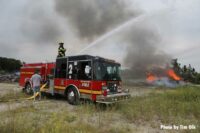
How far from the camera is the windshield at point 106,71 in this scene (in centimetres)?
1176

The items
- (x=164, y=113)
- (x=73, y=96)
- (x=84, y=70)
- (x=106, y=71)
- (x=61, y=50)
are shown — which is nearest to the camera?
(x=164, y=113)

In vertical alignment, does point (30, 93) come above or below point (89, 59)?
below

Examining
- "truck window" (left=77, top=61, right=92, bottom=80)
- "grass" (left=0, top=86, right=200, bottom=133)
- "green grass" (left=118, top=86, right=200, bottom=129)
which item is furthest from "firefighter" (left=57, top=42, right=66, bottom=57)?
"green grass" (left=118, top=86, right=200, bottom=129)

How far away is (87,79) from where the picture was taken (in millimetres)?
12016

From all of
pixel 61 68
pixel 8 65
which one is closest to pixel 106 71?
pixel 61 68

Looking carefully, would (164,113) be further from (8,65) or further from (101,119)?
(8,65)

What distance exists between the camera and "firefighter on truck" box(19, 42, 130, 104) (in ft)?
38.1

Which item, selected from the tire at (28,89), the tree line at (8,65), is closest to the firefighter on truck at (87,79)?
the tire at (28,89)

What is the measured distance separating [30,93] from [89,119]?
863 centimetres

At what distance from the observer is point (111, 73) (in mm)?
12469

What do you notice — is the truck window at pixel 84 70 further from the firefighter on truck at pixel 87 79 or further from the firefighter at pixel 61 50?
the firefighter at pixel 61 50

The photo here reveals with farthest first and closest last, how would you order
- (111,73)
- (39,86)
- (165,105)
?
(39,86)
(111,73)
(165,105)

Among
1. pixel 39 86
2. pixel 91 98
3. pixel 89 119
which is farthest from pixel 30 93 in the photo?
pixel 89 119

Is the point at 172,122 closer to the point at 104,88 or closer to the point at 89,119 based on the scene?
the point at 89,119
